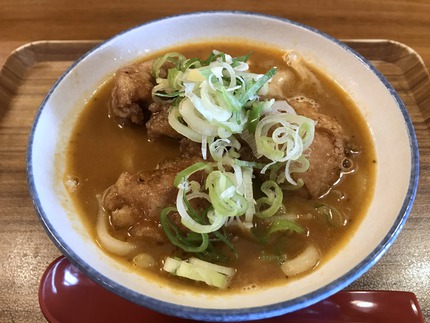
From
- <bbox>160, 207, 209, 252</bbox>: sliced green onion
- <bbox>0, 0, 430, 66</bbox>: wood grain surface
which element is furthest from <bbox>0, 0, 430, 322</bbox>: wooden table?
<bbox>160, 207, 209, 252</bbox>: sliced green onion

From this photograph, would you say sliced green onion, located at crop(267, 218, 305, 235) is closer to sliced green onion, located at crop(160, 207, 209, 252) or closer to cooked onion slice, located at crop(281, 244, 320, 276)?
cooked onion slice, located at crop(281, 244, 320, 276)

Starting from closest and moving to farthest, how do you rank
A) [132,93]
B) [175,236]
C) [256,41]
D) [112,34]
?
[175,236], [132,93], [256,41], [112,34]

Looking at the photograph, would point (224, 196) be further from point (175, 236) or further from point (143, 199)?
point (143, 199)

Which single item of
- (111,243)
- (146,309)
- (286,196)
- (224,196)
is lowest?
(146,309)

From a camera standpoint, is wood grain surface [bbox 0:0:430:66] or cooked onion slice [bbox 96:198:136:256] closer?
cooked onion slice [bbox 96:198:136:256]

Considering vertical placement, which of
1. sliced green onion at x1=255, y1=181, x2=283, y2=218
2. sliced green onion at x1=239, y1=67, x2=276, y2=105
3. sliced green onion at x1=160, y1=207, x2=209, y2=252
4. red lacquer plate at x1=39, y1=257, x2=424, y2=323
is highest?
sliced green onion at x1=239, y1=67, x2=276, y2=105

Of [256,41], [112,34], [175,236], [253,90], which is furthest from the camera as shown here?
[112,34]

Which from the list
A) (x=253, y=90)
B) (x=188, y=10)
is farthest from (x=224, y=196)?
(x=188, y=10)
